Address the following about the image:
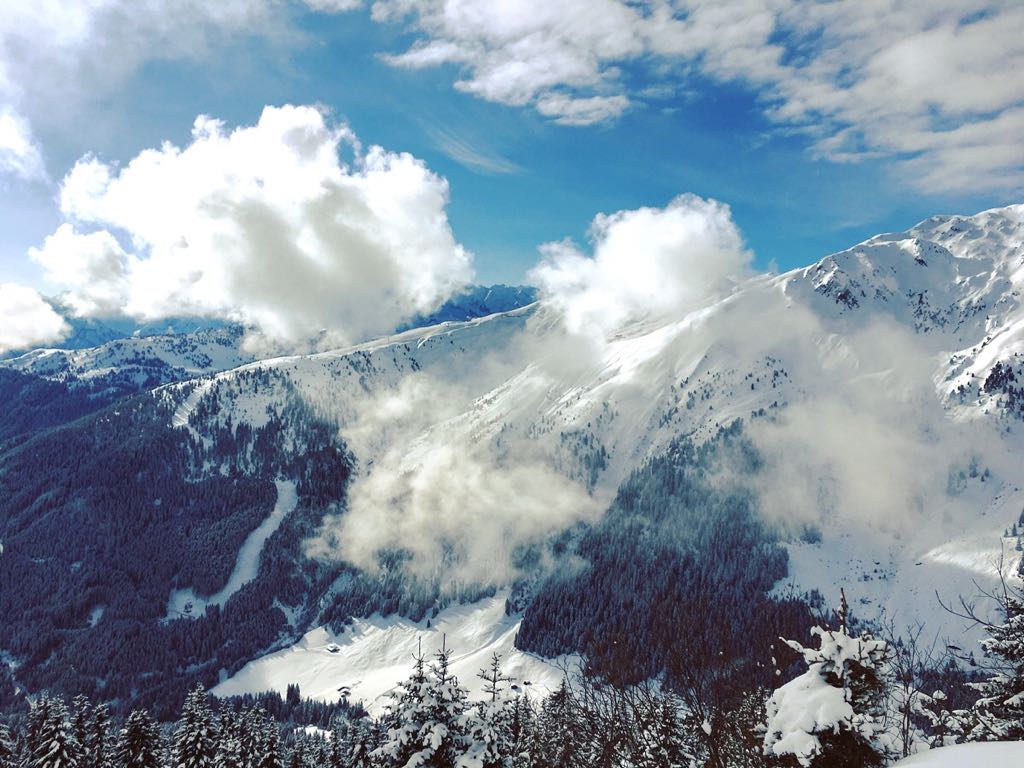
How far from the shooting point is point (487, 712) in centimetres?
2444

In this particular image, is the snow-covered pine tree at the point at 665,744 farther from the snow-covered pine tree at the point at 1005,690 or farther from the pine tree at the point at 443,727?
the snow-covered pine tree at the point at 1005,690

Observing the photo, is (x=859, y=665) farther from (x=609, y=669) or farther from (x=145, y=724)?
(x=145, y=724)

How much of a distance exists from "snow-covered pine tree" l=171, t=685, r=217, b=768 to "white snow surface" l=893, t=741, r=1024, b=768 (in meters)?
55.9

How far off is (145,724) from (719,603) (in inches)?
6616

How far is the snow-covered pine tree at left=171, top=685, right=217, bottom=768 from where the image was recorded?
4956 cm

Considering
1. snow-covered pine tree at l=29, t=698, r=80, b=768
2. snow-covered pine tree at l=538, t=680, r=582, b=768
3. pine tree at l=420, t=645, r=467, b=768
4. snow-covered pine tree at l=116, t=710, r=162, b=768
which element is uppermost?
pine tree at l=420, t=645, r=467, b=768

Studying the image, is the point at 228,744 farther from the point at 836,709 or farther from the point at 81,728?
the point at 836,709

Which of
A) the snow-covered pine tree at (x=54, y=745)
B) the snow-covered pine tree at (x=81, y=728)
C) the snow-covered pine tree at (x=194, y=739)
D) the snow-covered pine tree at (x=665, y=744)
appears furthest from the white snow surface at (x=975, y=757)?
the snow-covered pine tree at (x=81, y=728)

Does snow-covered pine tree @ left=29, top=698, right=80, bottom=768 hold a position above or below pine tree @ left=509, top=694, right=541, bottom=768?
above

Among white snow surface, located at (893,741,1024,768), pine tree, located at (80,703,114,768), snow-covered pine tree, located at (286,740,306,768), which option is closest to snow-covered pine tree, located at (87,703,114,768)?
pine tree, located at (80,703,114,768)

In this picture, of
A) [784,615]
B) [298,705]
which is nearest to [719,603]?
[784,615]

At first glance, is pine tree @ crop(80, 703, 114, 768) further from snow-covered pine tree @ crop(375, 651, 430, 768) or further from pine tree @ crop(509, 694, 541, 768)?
snow-covered pine tree @ crop(375, 651, 430, 768)

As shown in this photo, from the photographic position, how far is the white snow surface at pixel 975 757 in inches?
391

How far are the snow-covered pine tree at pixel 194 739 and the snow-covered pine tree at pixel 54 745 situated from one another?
718 centimetres
